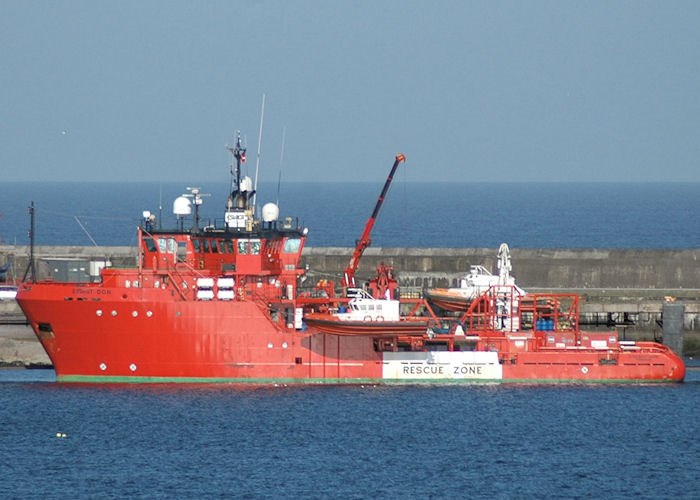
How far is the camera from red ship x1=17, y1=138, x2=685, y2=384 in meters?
45.0

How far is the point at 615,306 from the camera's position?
57781 mm

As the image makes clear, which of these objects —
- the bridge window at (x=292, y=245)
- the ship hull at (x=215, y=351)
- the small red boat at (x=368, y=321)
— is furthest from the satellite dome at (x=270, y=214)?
the small red boat at (x=368, y=321)

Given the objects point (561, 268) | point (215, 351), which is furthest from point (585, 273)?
point (215, 351)

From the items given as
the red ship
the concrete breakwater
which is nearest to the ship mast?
the red ship

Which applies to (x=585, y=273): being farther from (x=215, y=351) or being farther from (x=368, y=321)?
(x=215, y=351)

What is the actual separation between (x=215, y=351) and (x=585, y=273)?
2531 cm

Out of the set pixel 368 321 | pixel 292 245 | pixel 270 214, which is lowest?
pixel 368 321

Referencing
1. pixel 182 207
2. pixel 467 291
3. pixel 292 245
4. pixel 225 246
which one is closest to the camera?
pixel 225 246

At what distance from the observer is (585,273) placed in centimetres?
6481

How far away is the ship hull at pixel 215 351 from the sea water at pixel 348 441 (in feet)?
1.86

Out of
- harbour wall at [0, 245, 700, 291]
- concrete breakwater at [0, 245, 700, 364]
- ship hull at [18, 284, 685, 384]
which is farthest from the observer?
harbour wall at [0, 245, 700, 291]

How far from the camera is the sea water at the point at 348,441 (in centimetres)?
3519

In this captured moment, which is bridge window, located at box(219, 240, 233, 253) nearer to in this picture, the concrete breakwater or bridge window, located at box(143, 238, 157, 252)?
bridge window, located at box(143, 238, 157, 252)

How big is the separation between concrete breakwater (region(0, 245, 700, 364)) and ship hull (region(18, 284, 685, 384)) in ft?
38.8
